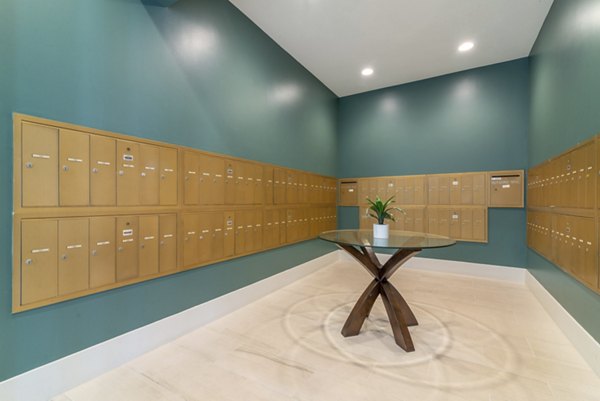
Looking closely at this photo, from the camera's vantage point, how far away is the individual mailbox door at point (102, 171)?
1.65 meters

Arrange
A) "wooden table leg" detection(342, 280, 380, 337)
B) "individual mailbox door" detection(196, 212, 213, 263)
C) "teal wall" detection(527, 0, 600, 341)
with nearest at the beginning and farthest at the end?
"teal wall" detection(527, 0, 600, 341) < "wooden table leg" detection(342, 280, 380, 337) < "individual mailbox door" detection(196, 212, 213, 263)

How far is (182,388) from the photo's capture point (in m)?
1.55

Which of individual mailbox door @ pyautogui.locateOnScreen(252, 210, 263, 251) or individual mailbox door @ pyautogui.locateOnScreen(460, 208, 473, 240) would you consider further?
individual mailbox door @ pyautogui.locateOnScreen(460, 208, 473, 240)

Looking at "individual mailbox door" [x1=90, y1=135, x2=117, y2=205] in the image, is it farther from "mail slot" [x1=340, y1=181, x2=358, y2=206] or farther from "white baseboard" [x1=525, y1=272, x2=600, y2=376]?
"mail slot" [x1=340, y1=181, x2=358, y2=206]

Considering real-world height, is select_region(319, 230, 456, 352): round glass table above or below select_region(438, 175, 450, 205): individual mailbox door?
below

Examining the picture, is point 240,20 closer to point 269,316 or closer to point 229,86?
point 229,86

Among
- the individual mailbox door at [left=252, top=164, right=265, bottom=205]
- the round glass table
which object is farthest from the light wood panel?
the round glass table

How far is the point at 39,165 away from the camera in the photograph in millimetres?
1434

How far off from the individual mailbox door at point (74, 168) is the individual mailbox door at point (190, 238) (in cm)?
74

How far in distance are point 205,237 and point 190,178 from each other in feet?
1.86

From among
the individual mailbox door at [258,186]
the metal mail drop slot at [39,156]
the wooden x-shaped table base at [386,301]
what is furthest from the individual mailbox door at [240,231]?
the metal mail drop slot at [39,156]

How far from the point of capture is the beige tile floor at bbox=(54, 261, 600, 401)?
1512mm

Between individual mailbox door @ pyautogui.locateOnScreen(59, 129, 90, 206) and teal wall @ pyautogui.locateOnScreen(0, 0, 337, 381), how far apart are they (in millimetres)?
126

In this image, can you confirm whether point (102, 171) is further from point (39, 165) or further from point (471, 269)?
point (471, 269)
